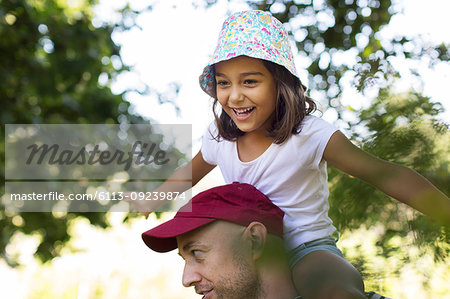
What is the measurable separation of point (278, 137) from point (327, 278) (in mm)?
646

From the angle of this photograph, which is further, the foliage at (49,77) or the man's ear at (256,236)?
the foliage at (49,77)

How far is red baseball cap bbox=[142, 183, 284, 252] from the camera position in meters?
1.25

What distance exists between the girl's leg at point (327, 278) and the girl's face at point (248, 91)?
458 millimetres

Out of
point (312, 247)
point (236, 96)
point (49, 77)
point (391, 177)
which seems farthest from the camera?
point (49, 77)

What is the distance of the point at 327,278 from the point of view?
933 millimetres

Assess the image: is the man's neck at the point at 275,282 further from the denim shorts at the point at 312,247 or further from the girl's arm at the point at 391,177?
the girl's arm at the point at 391,177

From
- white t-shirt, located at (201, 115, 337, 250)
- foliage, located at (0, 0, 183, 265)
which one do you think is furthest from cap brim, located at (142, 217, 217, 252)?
foliage, located at (0, 0, 183, 265)

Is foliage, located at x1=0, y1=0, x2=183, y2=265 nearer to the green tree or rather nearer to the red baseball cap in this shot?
the red baseball cap

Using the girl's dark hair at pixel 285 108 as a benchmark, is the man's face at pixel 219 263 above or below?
below

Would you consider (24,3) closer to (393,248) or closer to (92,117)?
(92,117)

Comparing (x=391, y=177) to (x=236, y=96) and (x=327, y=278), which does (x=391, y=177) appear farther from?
(x=236, y=96)

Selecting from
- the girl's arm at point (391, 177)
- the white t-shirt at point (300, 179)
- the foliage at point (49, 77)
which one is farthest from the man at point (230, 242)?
the foliage at point (49, 77)

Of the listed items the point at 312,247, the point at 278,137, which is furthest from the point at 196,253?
the point at 278,137

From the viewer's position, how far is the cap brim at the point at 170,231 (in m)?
1.25
